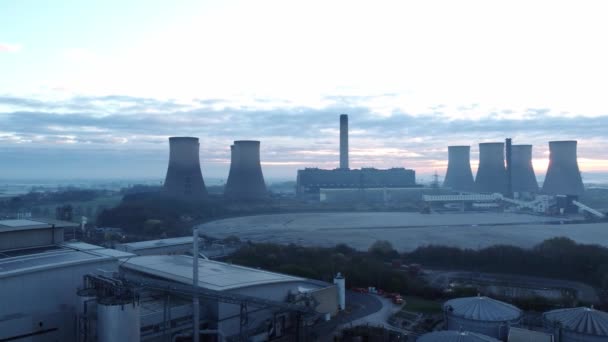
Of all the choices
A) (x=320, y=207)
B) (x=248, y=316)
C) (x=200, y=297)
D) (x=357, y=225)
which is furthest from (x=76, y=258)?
(x=320, y=207)

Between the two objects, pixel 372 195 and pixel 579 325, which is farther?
pixel 372 195

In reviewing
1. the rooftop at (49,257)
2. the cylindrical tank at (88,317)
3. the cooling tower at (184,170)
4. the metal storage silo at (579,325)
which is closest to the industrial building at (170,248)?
the rooftop at (49,257)

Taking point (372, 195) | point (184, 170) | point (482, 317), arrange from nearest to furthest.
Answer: point (482, 317) < point (184, 170) < point (372, 195)

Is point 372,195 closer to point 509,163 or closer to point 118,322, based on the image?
point 509,163

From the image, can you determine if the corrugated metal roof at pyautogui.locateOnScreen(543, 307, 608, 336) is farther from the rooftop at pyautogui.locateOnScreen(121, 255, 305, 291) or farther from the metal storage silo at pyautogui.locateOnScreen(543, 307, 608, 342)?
the rooftop at pyautogui.locateOnScreen(121, 255, 305, 291)

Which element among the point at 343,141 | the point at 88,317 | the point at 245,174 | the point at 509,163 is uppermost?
the point at 343,141

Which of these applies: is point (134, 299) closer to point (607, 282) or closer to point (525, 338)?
point (525, 338)

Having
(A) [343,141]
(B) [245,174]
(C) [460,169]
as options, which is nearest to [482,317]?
(B) [245,174]
